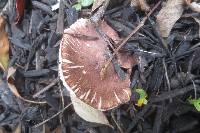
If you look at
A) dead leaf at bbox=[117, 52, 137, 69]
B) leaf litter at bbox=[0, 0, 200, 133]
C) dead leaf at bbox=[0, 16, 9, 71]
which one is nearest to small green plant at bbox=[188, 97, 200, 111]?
leaf litter at bbox=[0, 0, 200, 133]

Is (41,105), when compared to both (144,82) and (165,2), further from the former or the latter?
(165,2)

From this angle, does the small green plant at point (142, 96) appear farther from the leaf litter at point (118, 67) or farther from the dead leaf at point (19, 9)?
the dead leaf at point (19, 9)

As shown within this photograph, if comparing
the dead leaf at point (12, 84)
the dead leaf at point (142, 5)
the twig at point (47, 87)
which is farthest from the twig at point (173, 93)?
the dead leaf at point (12, 84)

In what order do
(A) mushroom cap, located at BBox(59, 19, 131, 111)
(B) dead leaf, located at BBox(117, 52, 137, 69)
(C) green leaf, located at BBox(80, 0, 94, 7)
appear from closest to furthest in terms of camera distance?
(A) mushroom cap, located at BBox(59, 19, 131, 111)
(B) dead leaf, located at BBox(117, 52, 137, 69)
(C) green leaf, located at BBox(80, 0, 94, 7)

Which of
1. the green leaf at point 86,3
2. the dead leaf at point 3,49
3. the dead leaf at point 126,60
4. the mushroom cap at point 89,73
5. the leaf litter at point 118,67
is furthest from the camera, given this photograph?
the dead leaf at point 3,49

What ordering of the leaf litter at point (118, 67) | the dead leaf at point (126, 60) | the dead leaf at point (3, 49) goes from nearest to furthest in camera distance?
the dead leaf at point (126, 60), the leaf litter at point (118, 67), the dead leaf at point (3, 49)

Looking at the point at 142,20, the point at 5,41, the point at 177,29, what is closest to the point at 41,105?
the point at 5,41

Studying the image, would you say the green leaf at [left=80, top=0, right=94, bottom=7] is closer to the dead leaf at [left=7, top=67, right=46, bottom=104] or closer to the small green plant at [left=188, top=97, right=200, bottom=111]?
the dead leaf at [left=7, top=67, right=46, bottom=104]
